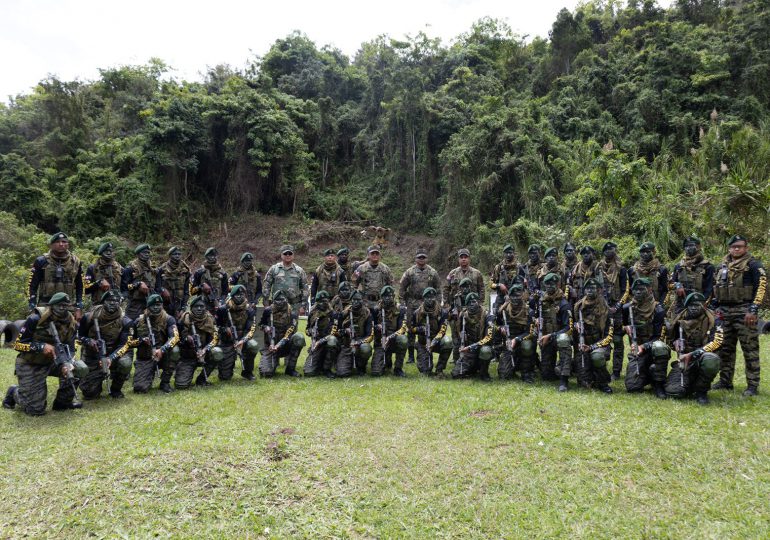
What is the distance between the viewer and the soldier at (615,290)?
30.5ft

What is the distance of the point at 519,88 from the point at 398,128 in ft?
29.5

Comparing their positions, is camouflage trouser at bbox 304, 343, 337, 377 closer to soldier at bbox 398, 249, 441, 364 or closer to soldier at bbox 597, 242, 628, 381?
soldier at bbox 398, 249, 441, 364

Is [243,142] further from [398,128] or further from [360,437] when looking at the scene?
[360,437]

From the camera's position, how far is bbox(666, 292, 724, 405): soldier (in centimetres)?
732

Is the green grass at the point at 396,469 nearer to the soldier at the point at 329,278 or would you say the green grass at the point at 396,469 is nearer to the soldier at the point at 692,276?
the soldier at the point at 692,276

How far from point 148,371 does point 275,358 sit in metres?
2.58

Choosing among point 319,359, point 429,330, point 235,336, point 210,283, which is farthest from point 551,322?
point 210,283

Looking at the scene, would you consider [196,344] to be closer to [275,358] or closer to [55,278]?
[275,358]

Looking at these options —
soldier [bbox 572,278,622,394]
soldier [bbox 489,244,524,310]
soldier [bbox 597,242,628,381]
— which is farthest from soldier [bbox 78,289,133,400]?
soldier [bbox 597,242,628,381]

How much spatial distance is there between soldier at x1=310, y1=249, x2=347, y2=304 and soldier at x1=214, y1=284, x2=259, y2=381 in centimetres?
173

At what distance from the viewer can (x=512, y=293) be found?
9406mm

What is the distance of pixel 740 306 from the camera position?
7.92 metres

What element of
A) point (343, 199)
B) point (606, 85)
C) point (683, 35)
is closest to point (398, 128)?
point (343, 199)

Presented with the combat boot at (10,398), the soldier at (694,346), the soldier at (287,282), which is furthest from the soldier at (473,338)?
the combat boot at (10,398)
